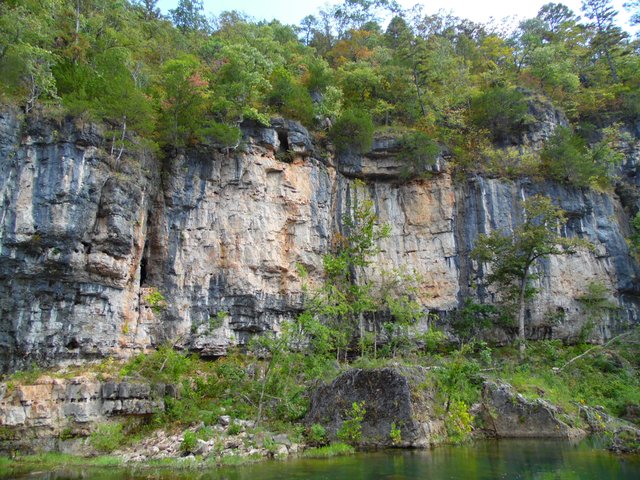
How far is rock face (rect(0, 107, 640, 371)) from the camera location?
17781 millimetres

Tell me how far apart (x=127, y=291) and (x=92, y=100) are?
8006 mm

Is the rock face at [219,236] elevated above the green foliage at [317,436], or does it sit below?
above

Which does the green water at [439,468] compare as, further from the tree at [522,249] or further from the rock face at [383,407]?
the tree at [522,249]

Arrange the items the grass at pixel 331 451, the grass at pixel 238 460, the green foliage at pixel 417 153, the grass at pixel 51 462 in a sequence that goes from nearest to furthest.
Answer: the grass at pixel 238 460 → the grass at pixel 51 462 → the grass at pixel 331 451 → the green foliage at pixel 417 153

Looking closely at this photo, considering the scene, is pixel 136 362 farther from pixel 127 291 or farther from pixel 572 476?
pixel 572 476

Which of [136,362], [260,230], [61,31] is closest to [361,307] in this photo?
[260,230]

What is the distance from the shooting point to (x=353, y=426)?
603 inches

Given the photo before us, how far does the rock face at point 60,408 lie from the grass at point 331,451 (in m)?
6.00

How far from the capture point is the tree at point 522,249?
2356cm

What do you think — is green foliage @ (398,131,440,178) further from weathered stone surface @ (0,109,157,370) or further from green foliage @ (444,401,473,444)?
weathered stone surface @ (0,109,157,370)

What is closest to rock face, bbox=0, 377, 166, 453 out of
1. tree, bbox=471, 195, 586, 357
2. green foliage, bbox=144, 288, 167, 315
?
green foliage, bbox=144, 288, 167, 315

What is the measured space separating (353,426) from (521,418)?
6.38 metres

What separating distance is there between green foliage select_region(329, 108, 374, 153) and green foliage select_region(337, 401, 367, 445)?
49.9 ft

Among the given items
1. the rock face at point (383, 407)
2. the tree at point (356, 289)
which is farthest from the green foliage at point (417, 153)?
the rock face at point (383, 407)
